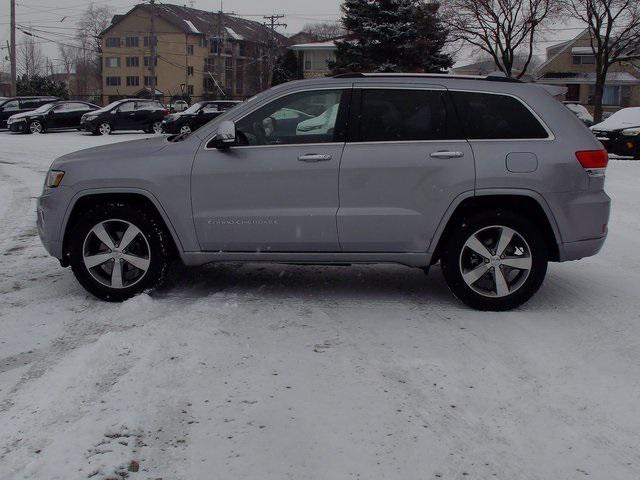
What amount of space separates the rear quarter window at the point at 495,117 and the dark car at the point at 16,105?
101ft

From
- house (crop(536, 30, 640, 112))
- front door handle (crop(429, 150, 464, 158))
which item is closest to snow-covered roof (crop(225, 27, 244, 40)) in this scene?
house (crop(536, 30, 640, 112))

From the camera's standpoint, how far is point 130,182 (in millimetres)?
5453

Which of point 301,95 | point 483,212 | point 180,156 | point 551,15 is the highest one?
point 551,15

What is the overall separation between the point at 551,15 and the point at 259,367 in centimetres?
3882

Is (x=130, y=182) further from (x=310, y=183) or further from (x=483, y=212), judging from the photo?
(x=483, y=212)

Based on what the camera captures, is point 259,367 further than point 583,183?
No

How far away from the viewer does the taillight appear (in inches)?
207

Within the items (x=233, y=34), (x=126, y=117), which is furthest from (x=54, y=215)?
(x=233, y=34)

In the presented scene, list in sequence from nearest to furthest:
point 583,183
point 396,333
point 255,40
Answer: point 396,333 → point 583,183 → point 255,40

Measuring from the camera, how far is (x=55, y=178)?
5613mm

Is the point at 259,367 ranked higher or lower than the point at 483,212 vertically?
lower

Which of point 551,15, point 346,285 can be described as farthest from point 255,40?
point 346,285

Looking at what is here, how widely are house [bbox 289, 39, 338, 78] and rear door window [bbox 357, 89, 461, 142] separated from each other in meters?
66.0

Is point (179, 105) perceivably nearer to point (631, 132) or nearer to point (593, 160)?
point (631, 132)
